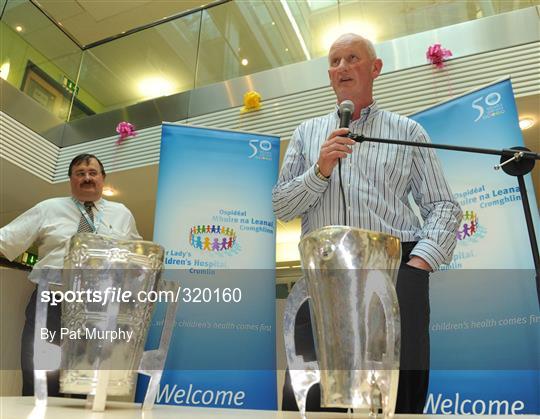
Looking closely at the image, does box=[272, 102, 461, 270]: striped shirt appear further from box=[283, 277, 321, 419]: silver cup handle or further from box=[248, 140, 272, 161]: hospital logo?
box=[248, 140, 272, 161]: hospital logo

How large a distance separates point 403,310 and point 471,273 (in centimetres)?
165

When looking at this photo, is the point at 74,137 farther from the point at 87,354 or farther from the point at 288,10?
the point at 87,354

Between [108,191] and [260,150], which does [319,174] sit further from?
[108,191]

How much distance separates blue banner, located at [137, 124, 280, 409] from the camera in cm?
199

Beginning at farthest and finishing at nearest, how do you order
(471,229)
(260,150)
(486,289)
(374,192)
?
(260,150)
(471,229)
(486,289)
(374,192)

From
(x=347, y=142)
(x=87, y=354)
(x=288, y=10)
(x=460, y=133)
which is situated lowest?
(x=87, y=354)

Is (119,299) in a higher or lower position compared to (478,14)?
lower

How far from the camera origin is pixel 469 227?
226 centimetres

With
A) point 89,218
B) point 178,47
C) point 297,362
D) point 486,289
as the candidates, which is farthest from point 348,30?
point 297,362

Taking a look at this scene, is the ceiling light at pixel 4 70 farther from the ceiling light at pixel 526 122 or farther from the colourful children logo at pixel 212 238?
the ceiling light at pixel 526 122

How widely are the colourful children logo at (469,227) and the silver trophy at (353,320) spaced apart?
2043 mm

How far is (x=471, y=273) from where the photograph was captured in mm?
2209

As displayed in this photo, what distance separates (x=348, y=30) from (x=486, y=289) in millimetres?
2611

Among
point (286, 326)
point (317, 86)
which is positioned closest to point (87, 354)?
point (286, 326)
